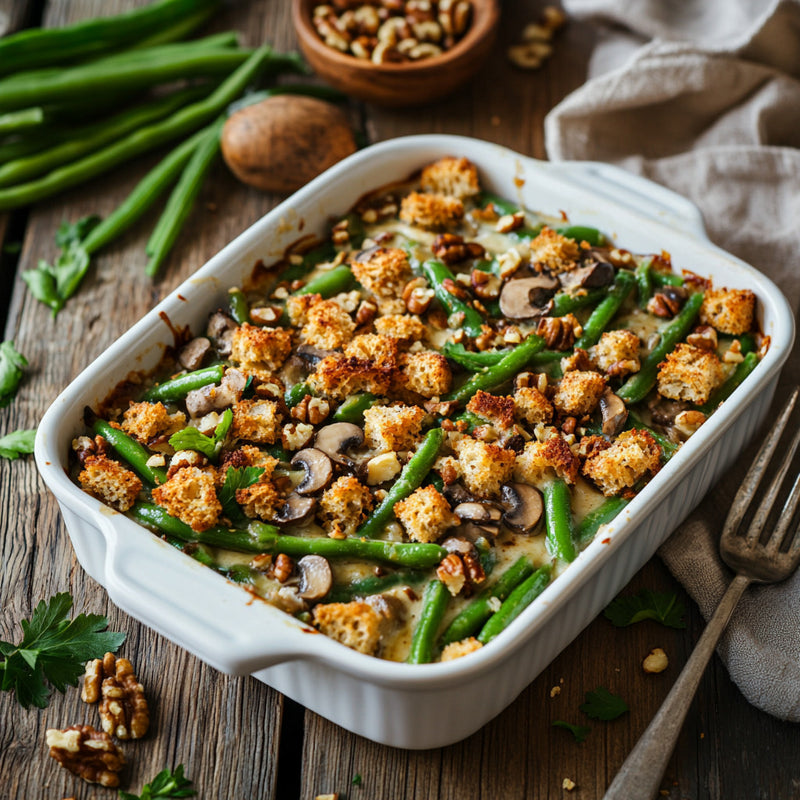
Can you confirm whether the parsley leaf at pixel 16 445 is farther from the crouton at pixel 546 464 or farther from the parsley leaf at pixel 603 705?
the parsley leaf at pixel 603 705

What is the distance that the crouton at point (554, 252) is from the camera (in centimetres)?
363

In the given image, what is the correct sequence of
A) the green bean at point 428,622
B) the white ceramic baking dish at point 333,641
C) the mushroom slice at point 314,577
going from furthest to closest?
the mushroom slice at point 314,577
the green bean at point 428,622
the white ceramic baking dish at point 333,641

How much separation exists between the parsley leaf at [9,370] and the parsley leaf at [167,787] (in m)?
1.65

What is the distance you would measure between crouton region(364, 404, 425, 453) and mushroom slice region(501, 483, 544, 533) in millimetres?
334

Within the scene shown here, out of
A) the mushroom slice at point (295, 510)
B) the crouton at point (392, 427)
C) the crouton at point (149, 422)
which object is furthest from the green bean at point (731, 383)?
the crouton at point (149, 422)

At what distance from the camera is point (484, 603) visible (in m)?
2.80

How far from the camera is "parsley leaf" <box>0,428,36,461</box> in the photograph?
3.66 meters

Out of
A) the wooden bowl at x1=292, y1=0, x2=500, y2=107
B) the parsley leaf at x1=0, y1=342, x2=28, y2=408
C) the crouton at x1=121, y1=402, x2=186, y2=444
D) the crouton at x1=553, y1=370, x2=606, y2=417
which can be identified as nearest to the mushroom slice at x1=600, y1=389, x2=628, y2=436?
the crouton at x1=553, y1=370, x2=606, y2=417

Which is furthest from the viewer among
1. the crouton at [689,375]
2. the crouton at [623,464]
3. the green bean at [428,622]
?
the crouton at [689,375]

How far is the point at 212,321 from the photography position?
11.5ft

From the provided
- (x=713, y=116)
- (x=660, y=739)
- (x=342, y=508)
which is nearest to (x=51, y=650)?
(x=342, y=508)

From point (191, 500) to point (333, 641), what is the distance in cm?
66

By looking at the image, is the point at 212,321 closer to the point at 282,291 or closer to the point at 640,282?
the point at 282,291

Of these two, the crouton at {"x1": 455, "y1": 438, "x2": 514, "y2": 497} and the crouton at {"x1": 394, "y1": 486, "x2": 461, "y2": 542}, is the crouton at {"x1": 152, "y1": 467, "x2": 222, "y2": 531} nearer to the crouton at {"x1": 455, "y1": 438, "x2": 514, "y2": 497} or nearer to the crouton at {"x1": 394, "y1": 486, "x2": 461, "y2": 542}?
the crouton at {"x1": 394, "y1": 486, "x2": 461, "y2": 542}
